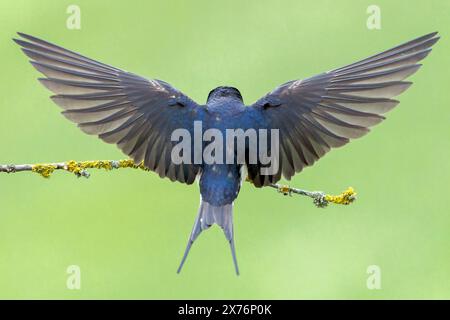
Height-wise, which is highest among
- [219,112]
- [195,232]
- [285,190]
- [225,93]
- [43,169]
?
[225,93]

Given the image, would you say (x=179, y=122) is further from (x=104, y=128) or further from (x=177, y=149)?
(x=104, y=128)

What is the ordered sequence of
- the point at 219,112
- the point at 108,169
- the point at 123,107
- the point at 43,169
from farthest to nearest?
1. the point at 123,107
2. the point at 219,112
3. the point at 108,169
4. the point at 43,169

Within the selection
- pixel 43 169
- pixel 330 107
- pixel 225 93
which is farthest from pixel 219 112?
pixel 43 169

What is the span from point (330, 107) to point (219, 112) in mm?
657

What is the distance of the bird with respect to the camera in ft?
12.6

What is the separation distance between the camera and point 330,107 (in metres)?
4.06

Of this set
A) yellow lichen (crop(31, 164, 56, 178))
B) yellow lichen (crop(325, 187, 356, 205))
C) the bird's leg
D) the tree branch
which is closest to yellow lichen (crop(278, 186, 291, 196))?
the tree branch

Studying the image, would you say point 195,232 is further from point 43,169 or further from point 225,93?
point 225,93

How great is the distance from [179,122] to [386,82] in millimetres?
1156

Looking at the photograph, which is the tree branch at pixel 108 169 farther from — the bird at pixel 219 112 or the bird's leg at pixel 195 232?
the bird's leg at pixel 195 232

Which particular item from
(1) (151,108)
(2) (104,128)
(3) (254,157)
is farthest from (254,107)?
(2) (104,128)

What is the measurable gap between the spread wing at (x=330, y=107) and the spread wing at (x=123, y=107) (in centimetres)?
42

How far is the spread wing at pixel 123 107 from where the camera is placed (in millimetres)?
3877

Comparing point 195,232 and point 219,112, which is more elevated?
point 219,112
